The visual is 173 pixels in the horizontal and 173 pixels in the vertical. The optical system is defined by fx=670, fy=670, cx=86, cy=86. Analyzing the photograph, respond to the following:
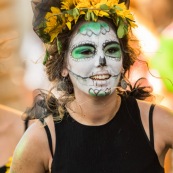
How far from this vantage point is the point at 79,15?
3.30m

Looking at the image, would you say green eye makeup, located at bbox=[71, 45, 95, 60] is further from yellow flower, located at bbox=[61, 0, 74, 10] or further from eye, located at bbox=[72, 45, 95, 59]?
yellow flower, located at bbox=[61, 0, 74, 10]

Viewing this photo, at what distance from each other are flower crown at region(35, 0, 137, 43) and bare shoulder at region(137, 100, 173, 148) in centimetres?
41

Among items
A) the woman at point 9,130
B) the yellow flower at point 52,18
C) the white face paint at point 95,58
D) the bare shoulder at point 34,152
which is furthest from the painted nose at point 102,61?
the woman at point 9,130

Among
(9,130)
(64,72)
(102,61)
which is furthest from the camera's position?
(9,130)

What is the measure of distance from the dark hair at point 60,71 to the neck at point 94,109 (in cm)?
8

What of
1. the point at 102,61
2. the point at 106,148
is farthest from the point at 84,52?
the point at 106,148

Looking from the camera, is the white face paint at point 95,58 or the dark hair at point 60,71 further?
the dark hair at point 60,71

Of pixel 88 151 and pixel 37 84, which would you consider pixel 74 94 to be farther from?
pixel 37 84

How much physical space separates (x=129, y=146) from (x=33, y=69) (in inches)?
73.6

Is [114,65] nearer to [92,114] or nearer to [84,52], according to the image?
[84,52]

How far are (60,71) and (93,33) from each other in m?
0.28

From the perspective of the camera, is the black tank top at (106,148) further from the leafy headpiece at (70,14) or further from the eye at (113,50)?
the leafy headpiece at (70,14)

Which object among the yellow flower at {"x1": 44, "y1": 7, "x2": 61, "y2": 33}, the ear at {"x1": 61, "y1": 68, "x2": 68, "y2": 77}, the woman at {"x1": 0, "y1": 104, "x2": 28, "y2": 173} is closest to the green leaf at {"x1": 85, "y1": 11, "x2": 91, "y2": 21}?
the yellow flower at {"x1": 44, "y1": 7, "x2": 61, "y2": 33}

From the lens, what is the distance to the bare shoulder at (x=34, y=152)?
333cm
